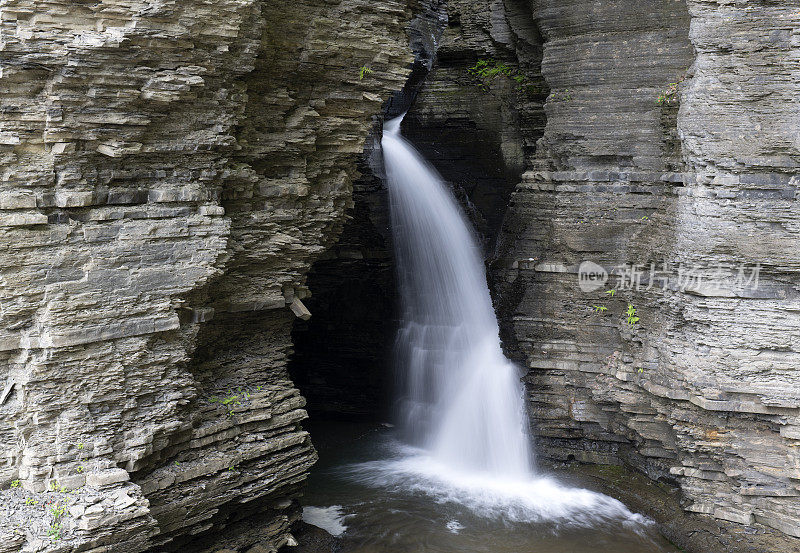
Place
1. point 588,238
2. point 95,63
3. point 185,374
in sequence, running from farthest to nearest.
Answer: point 588,238
point 185,374
point 95,63

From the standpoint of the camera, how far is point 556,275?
39.3ft

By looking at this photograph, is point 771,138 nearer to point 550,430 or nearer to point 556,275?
point 556,275

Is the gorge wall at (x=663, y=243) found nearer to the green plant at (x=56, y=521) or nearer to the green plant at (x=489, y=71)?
the green plant at (x=489, y=71)

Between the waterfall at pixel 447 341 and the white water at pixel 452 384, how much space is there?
2cm

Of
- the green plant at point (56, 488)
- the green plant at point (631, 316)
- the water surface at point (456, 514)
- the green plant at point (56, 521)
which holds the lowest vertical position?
the water surface at point (456, 514)

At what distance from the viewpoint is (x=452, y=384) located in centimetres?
1302

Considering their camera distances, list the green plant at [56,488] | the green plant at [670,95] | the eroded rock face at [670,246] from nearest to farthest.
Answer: the green plant at [56,488] < the eroded rock face at [670,246] < the green plant at [670,95]

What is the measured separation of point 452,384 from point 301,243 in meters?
4.57

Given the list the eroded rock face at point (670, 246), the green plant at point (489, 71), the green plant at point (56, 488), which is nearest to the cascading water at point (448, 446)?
the eroded rock face at point (670, 246)

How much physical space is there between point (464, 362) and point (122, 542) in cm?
697

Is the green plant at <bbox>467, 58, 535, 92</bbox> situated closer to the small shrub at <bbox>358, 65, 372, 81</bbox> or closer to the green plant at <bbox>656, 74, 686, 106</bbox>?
the green plant at <bbox>656, 74, 686, 106</bbox>

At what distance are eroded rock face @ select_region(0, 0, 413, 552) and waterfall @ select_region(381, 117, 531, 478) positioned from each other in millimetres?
3406

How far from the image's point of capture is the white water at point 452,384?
10.9 metres

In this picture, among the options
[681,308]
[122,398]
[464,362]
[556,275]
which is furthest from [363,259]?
[122,398]
